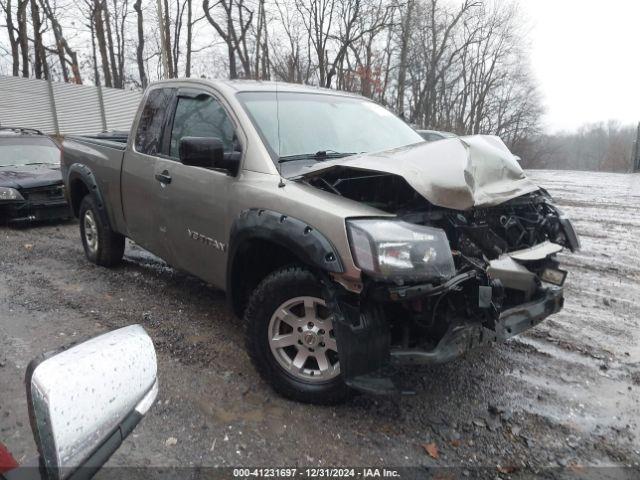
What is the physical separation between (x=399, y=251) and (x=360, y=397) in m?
1.12

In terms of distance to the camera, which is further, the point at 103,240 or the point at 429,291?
the point at 103,240

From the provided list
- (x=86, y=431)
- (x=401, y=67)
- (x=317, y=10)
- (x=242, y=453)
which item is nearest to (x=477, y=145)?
(x=242, y=453)

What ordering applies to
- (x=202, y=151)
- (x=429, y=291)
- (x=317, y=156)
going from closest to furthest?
(x=429, y=291) → (x=202, y=151) → (x=317, y=156)

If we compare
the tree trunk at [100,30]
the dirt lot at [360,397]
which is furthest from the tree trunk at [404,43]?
the dirt lot at [360,397]

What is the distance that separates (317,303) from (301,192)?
643 mm

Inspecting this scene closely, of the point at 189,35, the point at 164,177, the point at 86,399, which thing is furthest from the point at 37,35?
the point at 86,399

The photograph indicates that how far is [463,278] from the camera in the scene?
2395 millimetres

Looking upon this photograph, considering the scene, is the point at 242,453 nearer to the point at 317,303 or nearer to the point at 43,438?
the point at 317,303

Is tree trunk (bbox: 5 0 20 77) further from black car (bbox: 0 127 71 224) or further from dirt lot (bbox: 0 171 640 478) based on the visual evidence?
dirt lot (bbox: 0 171 640 478)

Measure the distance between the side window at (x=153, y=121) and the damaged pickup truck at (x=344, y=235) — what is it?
27 centimetres

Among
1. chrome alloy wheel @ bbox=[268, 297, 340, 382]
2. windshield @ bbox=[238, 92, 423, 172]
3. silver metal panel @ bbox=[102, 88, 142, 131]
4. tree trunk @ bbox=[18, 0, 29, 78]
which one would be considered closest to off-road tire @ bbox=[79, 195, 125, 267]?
windshield @ bbox=[238, 92, 423, 172]

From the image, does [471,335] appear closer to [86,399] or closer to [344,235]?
[344,235]

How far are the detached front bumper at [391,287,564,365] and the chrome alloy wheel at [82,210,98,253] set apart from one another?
4.14 meters

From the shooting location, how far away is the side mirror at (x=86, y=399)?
3.40 feet
